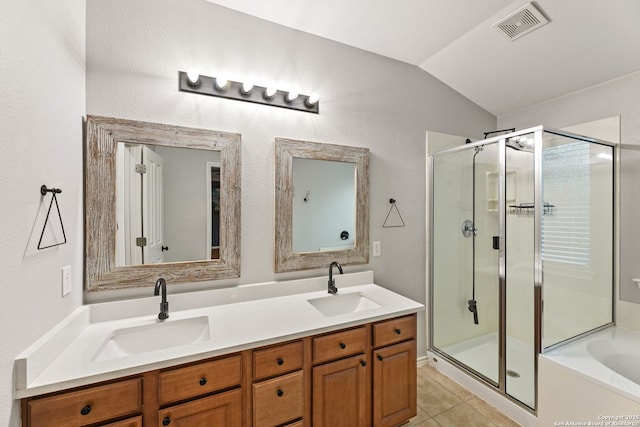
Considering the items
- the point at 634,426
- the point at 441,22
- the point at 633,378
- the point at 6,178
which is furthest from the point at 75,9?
the point at 633,378

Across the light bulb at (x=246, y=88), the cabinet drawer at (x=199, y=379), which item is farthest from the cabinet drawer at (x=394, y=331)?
the light bulb at (x=246, y=88)

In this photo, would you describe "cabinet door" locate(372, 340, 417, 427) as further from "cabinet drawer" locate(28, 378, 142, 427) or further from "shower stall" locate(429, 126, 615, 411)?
"cabinet drawer" locate(28, 378, 142, 427)

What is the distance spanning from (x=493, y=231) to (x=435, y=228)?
1.55 ft

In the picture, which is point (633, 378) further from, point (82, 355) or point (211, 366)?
point (82, 355)

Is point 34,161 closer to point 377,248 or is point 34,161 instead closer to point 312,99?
point 312,99

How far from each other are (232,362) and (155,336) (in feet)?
1.69

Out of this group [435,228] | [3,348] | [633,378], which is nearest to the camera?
[3,348]

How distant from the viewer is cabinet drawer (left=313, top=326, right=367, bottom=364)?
1482mm

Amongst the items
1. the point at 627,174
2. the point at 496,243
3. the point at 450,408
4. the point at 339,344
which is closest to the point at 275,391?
the point at 339,344

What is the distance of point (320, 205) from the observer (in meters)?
2.08

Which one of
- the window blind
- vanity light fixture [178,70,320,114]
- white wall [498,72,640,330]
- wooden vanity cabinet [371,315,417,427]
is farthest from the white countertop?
white wall [498,72,640,330]

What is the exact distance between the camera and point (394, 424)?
5.59 ft

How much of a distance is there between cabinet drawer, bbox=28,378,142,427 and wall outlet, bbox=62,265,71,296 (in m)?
0.44

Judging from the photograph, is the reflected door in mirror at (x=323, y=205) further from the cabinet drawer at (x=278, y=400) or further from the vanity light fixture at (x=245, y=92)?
the cabinet drawer at (x=278, y=400)
